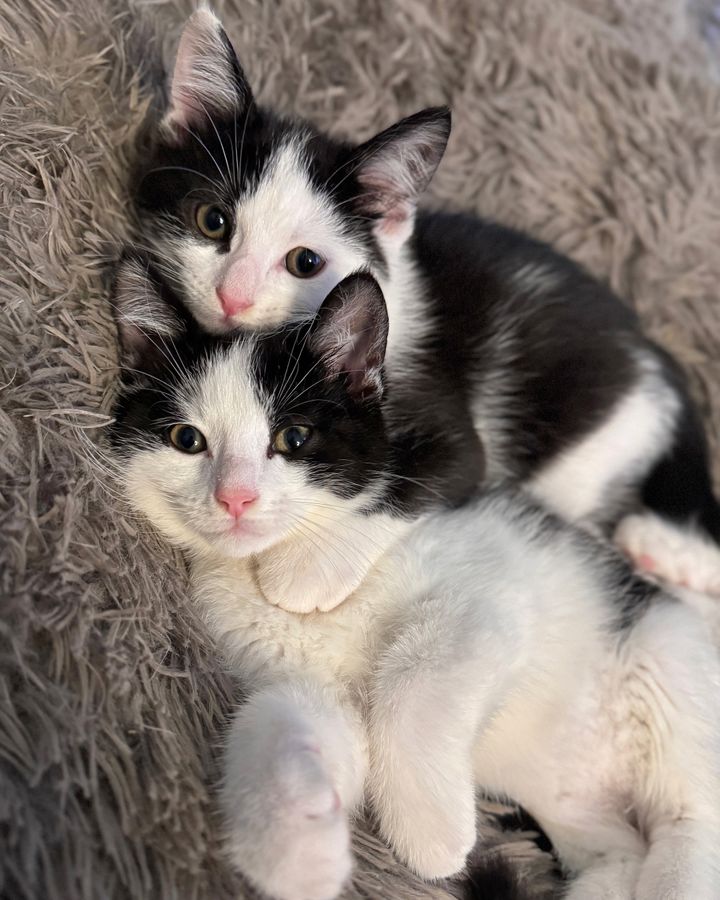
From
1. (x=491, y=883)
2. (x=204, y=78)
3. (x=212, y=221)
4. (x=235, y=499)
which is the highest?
(x=204, y=78)

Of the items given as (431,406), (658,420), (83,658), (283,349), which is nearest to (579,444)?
(658,420)

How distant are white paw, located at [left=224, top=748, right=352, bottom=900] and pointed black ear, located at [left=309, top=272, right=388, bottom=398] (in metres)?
0.54

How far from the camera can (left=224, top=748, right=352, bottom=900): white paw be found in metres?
0.87

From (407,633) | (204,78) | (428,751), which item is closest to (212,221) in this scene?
(204,78)

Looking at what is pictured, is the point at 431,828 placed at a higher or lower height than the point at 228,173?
lower

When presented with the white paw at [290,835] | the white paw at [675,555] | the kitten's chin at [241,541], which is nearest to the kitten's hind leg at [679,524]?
the white paw at [675,555]

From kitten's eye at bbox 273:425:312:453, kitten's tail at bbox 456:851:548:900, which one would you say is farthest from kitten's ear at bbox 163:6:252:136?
kitten's tail at bbox 456:851:548:900

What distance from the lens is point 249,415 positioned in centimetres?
114

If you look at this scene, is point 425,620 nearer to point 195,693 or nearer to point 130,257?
point 195,693

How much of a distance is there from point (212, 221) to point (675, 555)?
39.7 inches

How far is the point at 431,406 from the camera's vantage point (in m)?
1.34

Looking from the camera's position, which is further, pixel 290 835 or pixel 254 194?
pixel 254 194

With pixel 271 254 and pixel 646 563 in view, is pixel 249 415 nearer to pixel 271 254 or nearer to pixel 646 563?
pixel 271 254

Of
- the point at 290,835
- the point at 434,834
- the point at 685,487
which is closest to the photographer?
the point at 290,835
